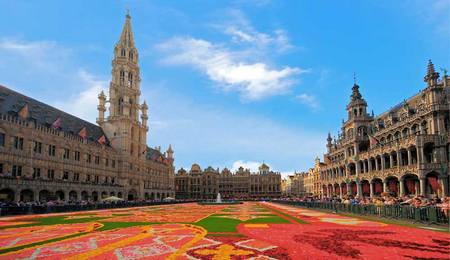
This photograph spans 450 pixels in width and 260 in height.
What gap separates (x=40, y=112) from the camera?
56656 mm

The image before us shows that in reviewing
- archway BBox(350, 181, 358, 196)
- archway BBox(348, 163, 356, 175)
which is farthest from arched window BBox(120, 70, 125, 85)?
archway BBox(350, 181, 358, 196)

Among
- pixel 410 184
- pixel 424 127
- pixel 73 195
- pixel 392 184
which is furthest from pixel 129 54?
pixel 410 184

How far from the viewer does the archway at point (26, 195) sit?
46.0 m

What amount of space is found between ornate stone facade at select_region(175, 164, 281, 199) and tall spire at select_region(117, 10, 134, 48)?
63.9 m

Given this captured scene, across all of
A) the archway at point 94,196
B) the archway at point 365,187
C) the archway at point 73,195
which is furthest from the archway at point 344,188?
the archway at point 73,195

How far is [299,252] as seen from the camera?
10484mm

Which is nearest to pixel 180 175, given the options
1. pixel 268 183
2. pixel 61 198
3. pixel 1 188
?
pixel 268 183

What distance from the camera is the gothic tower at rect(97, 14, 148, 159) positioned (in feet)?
262

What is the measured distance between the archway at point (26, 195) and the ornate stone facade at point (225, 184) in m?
87.8

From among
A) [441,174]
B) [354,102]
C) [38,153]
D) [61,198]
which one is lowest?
[61,198]

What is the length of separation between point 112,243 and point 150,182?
276ft

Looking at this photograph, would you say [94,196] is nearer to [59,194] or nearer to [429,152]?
[59,194]

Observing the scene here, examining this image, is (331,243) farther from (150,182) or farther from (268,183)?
(268,183)

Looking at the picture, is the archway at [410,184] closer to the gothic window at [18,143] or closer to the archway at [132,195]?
the gothic window at [18,143]
